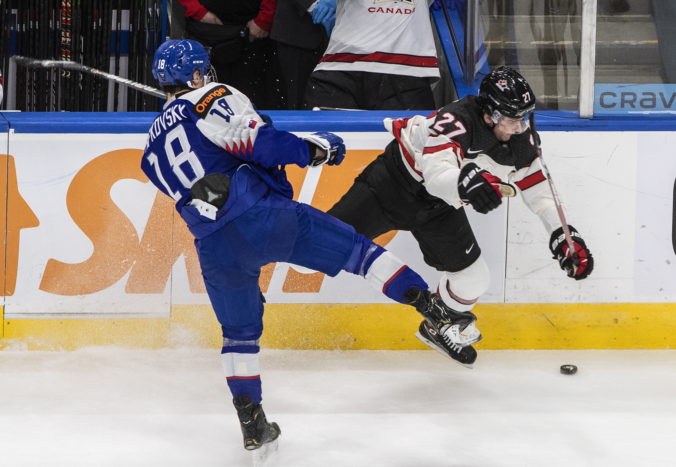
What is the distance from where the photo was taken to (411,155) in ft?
11.7

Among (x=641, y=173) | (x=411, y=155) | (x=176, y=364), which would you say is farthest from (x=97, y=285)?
(x=641, y=173)

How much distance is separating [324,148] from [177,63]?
506 mm

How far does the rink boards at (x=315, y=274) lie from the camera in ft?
13.1

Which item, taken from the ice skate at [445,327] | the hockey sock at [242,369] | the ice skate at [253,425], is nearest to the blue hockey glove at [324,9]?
the ice skate at [445,327]

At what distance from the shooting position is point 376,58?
443cm

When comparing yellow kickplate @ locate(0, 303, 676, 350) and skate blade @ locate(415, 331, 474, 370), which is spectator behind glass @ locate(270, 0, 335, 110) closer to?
yellow kickplate @ locate(0, 303, 676, 350)

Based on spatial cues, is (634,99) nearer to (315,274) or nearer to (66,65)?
(315,274)

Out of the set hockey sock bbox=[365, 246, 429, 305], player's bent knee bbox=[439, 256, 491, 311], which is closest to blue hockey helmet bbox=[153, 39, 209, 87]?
hockey sock bbox=[365, 246, 429, 305]

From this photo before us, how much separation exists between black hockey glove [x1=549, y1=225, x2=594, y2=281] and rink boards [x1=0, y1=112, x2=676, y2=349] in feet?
2.09

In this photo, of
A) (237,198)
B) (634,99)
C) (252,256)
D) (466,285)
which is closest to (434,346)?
(466,285)

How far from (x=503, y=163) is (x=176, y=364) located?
1.47 meters

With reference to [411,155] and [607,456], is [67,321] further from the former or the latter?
[607,456]

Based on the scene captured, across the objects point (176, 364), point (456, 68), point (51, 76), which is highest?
point (456, 68)

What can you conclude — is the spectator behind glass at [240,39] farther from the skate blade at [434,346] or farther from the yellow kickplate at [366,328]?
the skate blade at [434,346]
